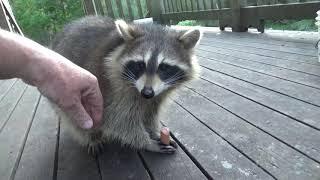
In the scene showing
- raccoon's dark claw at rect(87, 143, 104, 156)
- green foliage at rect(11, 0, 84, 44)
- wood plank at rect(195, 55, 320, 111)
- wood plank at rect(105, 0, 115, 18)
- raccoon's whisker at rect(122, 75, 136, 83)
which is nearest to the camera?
raccoon's whisker at rect(122, 75, 136, 83)

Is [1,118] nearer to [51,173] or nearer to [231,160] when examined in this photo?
[51,173]

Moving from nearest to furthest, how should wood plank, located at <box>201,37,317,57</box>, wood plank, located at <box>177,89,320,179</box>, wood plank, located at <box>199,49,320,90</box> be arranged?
1. wood plank, located at <box>177,89,320,179</box>
2. wood plank, located at <box>199,49,320,90</box>
3. wood plank, located at <box>201,37,317,57</box>

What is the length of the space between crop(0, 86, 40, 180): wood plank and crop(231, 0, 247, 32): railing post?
127 inches

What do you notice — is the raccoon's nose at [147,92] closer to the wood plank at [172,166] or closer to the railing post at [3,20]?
the wood plank at [172,166]

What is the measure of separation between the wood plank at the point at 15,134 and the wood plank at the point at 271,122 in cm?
117

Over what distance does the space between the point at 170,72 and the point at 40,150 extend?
0.79m

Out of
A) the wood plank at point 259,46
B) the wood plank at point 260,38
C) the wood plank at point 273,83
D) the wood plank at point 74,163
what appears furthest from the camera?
the wood plank at point 260,38

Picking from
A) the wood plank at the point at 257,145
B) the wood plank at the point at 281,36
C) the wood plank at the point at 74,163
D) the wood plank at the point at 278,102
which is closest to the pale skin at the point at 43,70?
the wood plank at the point at 74,163

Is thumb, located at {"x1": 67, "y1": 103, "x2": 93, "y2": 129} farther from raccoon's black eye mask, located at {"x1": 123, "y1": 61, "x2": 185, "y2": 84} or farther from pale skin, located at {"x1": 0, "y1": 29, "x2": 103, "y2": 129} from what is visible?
raccoon's black eye mask, located at {"x1": 123, "y1": 61, "x2": 185, "y2": 84}

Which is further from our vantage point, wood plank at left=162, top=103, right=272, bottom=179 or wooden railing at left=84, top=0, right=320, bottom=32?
wooden railing at left=84, top=0, right=320, bottom=32

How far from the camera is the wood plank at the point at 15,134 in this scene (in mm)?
2072

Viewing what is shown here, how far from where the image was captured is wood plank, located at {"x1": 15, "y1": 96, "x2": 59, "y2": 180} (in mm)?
1974

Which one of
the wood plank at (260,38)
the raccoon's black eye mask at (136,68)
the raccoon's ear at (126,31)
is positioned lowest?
the wood plank at (260,38)

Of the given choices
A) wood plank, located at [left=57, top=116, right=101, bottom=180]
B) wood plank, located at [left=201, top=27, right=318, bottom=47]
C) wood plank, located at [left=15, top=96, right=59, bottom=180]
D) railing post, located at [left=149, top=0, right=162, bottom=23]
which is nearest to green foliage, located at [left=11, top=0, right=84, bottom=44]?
railing post, located at [left=149, top=0, right=162, bottom=23]
